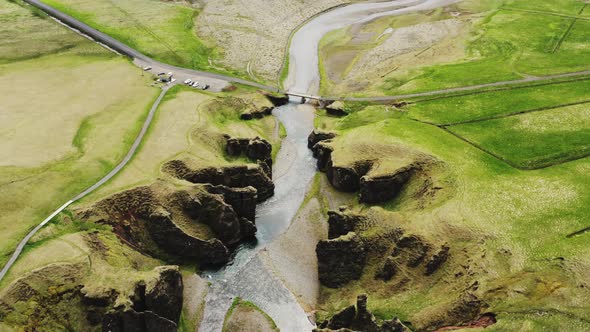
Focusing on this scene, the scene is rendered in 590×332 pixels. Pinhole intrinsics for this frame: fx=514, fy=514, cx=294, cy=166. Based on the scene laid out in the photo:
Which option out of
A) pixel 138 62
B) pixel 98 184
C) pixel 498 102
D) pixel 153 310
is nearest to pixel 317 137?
pixel 498 102

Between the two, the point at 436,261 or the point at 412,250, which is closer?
the point at 436,261

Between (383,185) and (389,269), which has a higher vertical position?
(383,185)

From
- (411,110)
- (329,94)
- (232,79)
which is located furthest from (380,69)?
(232,79)

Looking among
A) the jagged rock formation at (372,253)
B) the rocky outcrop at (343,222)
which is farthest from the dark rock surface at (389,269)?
the rocky outcrop at (343,222)

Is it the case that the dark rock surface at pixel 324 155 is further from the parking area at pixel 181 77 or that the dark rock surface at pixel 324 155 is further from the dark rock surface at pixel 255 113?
the parking area at pixel 181 77

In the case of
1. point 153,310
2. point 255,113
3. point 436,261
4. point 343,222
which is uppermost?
point 436,261

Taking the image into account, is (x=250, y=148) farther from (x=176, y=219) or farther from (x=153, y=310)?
(x=153, y=310)

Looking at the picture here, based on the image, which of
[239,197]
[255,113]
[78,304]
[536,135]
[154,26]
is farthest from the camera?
[154,26]

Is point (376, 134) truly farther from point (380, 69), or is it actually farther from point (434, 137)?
point (380, 69)

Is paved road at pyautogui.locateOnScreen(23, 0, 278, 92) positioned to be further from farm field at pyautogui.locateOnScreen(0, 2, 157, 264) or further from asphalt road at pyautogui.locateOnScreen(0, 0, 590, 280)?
farm field at pyautogui.locateOnScreen(0, 2, 157, 264)
